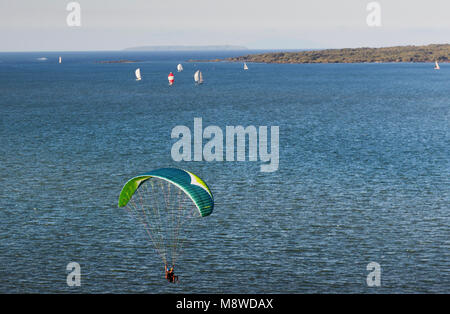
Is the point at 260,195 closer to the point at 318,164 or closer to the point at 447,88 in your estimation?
the point at 318,164

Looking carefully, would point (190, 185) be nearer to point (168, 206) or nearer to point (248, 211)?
point (248, 211)

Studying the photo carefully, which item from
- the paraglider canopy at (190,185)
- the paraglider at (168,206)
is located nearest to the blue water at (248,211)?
the paraglider at (168,206)

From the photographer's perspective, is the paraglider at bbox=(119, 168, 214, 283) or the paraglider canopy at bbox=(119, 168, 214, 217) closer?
the paraglider canopy at bbox=(119, 168, 214, 217)

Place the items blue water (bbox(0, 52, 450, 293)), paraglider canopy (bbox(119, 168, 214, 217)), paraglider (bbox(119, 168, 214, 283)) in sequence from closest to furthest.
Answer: paraglider canopy (bbox(119, 168, 214, 217)), paraglider (bbox(119, 168, 214, 283)), blue water (bbox(0, 52, 450, 293))

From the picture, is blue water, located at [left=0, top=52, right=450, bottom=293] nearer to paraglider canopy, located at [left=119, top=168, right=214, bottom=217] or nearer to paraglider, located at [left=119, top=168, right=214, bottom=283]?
paraglider, located at [left=119, top=168, right=214, bottom=283]

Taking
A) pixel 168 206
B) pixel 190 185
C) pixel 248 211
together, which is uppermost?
pixel 190 185

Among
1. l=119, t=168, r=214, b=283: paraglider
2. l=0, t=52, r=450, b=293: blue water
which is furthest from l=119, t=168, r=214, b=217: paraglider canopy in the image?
l=0, t=52, r=450, b=293: blue water

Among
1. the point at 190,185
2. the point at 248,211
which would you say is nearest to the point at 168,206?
the point at 248,211

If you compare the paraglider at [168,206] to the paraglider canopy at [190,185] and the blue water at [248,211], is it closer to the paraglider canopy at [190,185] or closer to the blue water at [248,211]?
the paraglider canopy at [190,185]
